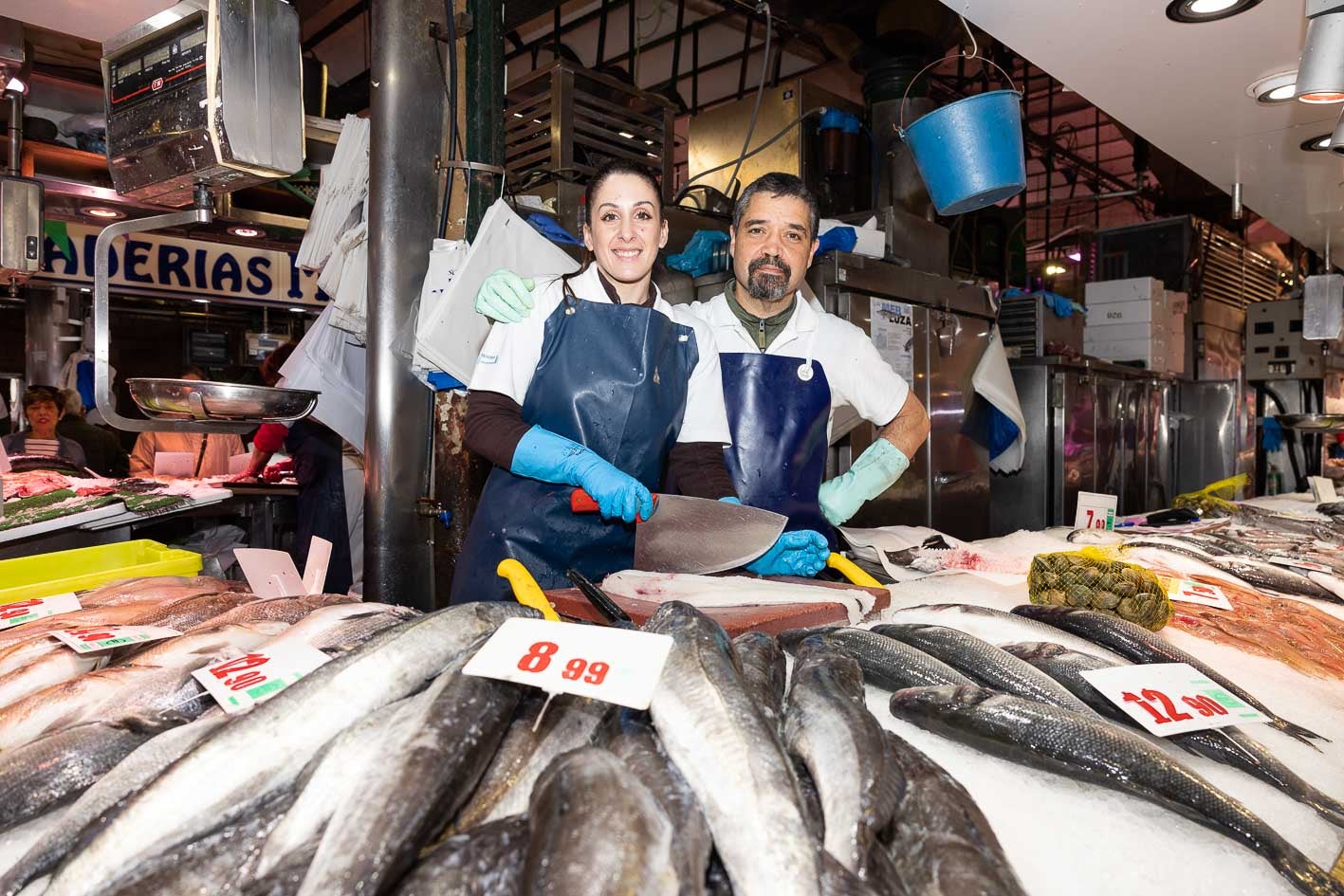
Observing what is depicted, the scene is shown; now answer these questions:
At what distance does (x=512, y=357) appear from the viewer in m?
2.86

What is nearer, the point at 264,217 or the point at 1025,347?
the point at 264,217

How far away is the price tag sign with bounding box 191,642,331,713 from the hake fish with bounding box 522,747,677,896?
587mm

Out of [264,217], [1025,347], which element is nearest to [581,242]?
[264,217]

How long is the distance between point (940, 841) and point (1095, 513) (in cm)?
346

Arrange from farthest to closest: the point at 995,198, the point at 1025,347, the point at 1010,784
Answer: the point at 1025,347
the point at 995,198
the point at 1010,784

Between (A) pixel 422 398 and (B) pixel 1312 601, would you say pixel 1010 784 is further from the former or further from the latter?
(A) pixel 422 398

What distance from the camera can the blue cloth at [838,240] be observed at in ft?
15.8

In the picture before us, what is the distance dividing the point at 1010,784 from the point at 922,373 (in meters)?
4.64

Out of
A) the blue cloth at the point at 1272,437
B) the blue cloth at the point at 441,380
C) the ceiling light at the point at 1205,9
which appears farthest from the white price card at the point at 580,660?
the blue cloth at the point at 1272,437

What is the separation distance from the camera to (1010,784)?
1.15 m

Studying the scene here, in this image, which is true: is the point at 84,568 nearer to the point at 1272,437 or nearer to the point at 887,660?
the point at 887,660

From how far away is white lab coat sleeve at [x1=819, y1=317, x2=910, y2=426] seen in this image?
142 inches

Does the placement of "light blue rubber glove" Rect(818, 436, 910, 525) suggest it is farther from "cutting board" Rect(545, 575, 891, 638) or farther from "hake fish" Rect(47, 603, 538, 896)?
"hake fish" Rect(47, 603, 538, 896)

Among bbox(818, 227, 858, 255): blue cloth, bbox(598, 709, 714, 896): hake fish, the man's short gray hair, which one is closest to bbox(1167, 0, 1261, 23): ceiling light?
the man's short gray hair
